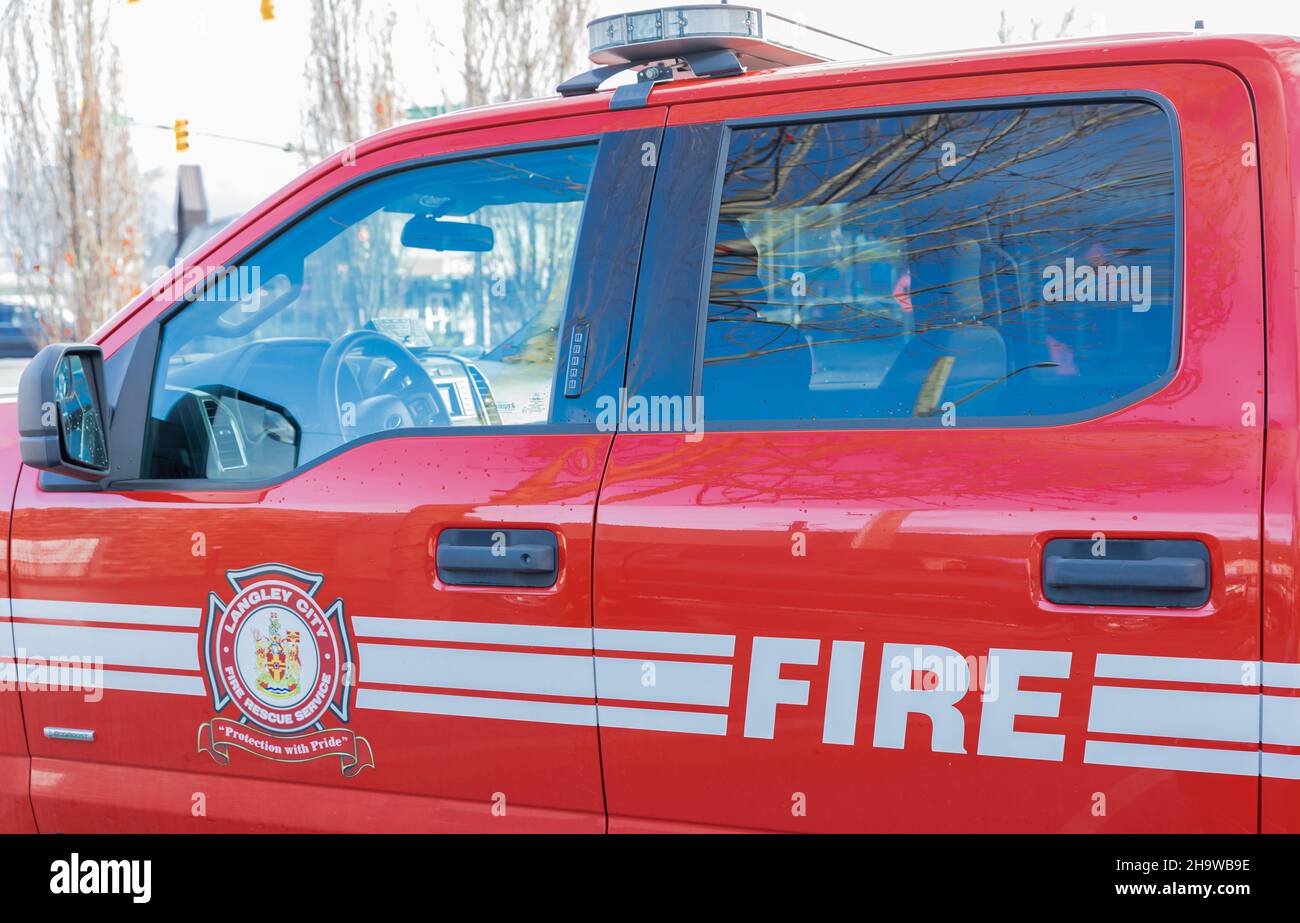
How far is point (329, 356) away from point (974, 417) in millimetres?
1348

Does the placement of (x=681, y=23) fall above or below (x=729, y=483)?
above

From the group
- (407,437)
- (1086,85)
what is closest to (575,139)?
(407,437)

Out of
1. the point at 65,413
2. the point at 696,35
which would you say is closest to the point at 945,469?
the point at 696,35

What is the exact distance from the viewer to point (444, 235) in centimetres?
289

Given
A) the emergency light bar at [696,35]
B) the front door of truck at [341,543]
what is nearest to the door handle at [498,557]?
the front door of truck at [341,543]

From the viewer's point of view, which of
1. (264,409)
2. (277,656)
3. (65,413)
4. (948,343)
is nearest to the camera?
(948,343)

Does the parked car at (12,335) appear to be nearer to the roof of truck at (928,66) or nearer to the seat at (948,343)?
the roof of truck at (928,66)

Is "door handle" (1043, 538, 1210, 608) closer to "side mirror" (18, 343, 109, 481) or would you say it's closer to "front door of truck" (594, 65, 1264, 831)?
"front door of truck" (594, 65, 1264, 831)

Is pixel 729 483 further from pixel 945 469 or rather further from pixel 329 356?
pixel 329 356

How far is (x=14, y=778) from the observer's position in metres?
2.59

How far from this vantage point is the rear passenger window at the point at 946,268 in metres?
1.89
